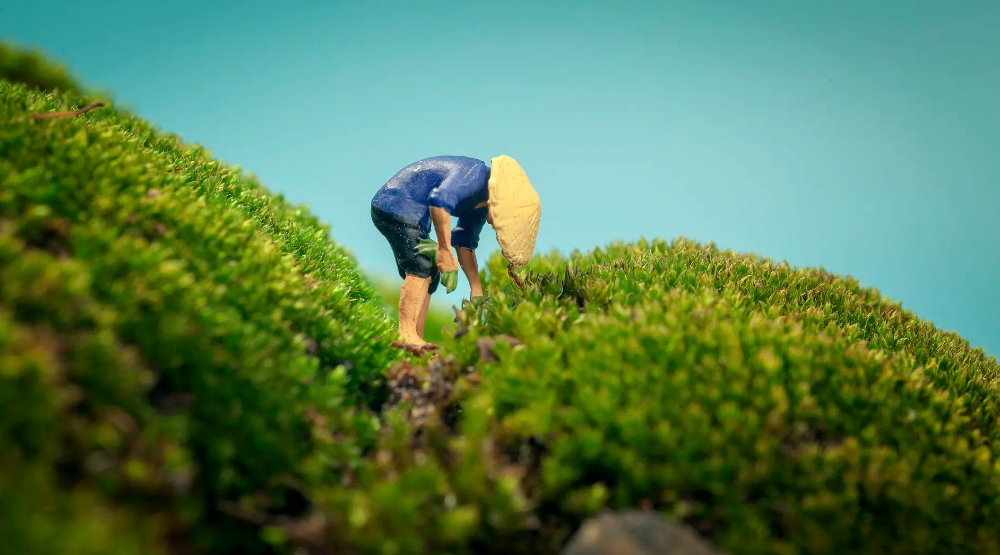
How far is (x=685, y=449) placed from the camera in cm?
316

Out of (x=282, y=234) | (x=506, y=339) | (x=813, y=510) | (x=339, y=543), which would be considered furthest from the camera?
(x=282, y=234)

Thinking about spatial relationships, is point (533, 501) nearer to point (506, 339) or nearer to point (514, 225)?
point (506, 339)

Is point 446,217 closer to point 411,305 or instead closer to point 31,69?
point 411,305

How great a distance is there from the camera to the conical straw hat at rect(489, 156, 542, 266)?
5359mm

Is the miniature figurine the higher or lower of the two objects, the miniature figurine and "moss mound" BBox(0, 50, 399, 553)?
the higher

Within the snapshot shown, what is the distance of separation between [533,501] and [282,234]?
418cm

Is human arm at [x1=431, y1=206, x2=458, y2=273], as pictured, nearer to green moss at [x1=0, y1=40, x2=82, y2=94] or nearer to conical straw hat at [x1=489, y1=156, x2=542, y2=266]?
conical straw hat at [x1=489, y1=156, x2=542, y2=266]

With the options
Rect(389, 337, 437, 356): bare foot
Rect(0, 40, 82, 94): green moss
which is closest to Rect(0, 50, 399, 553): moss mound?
Rect(389, 337, 437, 356): bare foot

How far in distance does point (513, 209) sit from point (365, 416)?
2.21 metres

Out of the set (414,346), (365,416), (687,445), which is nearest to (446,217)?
(414,346)

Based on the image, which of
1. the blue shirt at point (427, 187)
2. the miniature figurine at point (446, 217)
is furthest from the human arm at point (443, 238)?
the blue shirt at point (427, 187)

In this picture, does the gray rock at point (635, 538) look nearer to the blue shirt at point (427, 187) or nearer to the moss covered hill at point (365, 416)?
the moss covered hill at point (365, 416)

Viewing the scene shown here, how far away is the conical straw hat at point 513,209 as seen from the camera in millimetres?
5359

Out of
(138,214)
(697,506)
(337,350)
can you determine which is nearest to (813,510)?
(697,506)
